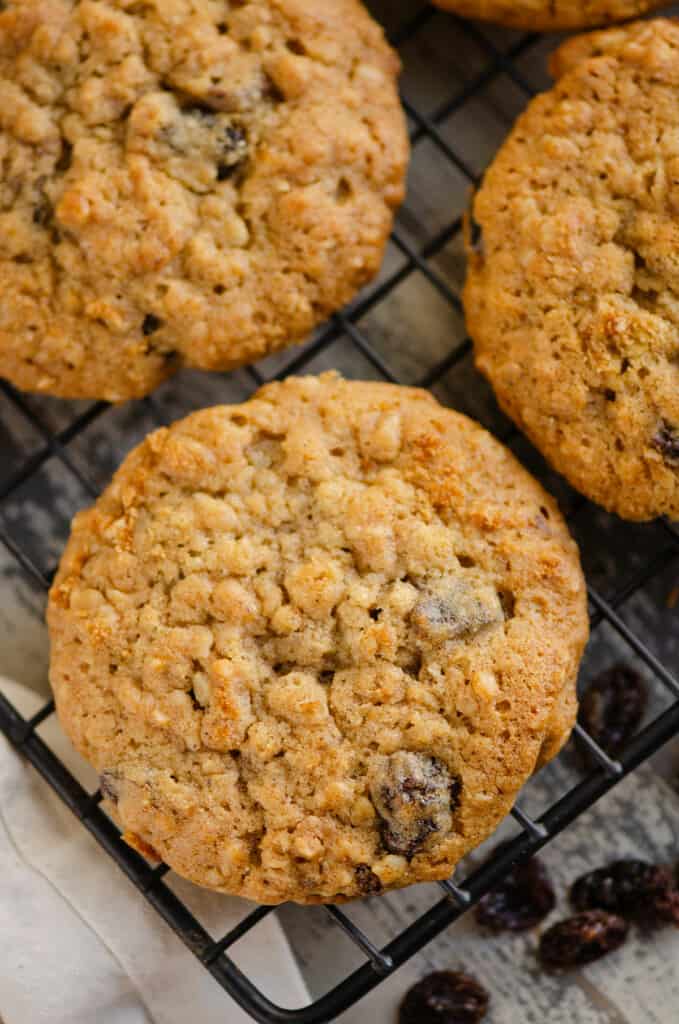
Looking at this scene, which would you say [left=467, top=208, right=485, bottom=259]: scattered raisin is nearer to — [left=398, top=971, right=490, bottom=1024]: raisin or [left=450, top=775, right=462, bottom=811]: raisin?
[left=450, top=775, right=462, bottom=811]: raisin

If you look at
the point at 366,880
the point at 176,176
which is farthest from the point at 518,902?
the point at 176,176

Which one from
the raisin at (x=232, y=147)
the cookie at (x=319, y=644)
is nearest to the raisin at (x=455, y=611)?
the cookie at (x=319, y=644)

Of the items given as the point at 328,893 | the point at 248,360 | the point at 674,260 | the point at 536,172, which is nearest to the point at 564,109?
the point at 536,172

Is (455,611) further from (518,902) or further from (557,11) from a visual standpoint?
(557,11)

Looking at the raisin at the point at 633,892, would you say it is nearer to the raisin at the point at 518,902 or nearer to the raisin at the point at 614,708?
the raisin at the point at 518,902

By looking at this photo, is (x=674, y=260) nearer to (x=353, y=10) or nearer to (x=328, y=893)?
(x=353, y=10)

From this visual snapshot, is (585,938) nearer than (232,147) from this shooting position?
No
